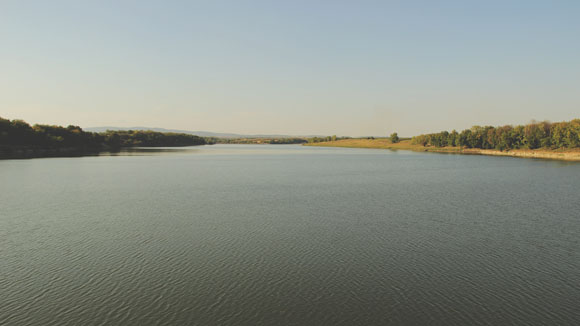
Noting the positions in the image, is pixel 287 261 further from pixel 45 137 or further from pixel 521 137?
pixel 45 137

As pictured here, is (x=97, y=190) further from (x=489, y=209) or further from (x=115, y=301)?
(x=489, y=209)

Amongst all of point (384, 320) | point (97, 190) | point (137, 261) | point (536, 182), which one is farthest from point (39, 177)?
point (536, 182)

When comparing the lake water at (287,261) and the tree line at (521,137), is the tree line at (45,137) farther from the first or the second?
the tree line at (521,137)

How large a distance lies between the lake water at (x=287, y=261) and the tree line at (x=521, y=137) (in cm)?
9990

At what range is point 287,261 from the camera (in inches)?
690

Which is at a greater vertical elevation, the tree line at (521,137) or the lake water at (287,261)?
the tree line at (521,137)

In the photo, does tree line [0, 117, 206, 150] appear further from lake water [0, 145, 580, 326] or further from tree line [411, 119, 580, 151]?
tree line [411, 119, 580, 151]

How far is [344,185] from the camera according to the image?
154 feet

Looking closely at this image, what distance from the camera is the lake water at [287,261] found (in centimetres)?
1241

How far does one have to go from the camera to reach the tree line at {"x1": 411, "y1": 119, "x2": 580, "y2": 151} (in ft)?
364

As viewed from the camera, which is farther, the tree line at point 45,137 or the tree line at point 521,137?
the tree line at point 45,137

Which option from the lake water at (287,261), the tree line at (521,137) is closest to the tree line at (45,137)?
the lake water at (287,261)

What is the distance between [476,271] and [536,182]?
43756mm

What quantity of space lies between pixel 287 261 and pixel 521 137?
147 metres
